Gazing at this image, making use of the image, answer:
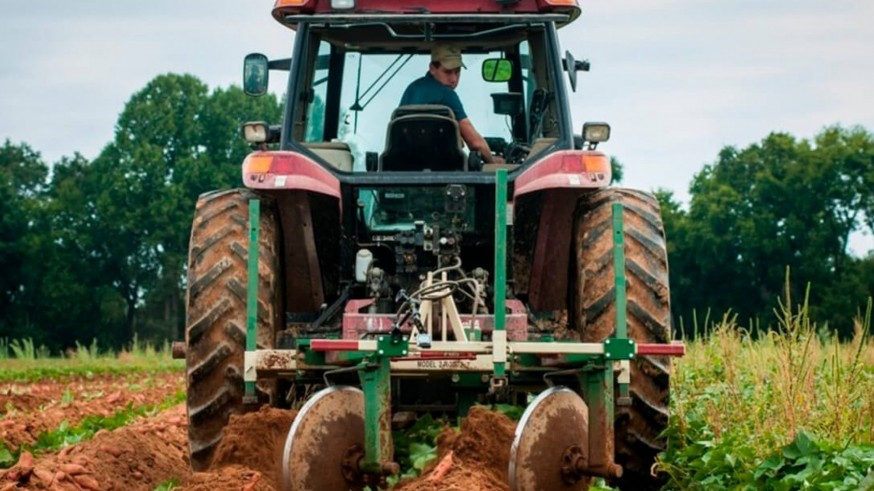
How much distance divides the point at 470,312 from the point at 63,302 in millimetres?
51203

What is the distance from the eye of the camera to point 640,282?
7.34 m

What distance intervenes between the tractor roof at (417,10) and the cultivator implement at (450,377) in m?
1.85

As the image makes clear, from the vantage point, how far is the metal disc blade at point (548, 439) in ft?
20.9

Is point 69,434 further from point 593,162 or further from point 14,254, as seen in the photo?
point 14,254

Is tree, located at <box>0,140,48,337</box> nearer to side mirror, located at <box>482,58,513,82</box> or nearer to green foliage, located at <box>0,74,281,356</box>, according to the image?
green foliage, located at <box>0,74,281,356</box>

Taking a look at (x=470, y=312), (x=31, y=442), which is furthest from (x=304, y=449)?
(x=31, y=442)

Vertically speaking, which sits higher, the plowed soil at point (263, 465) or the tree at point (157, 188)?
the tree at point (157, 188)

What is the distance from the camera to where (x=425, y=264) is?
783 cm

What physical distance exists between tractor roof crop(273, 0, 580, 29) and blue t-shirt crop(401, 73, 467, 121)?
1.38ft

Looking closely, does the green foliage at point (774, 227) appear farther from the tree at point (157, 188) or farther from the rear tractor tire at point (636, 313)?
the rear tractor tire at point (636, 313)

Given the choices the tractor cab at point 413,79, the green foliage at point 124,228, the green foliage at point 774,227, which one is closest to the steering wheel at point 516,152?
the tractor cab at point 413,79

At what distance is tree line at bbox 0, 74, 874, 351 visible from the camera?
56875 millimetres

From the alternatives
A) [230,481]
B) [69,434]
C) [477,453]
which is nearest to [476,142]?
[477,453]

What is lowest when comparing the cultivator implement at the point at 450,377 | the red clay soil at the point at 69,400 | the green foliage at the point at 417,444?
the red clay soil at the point at 69,400
